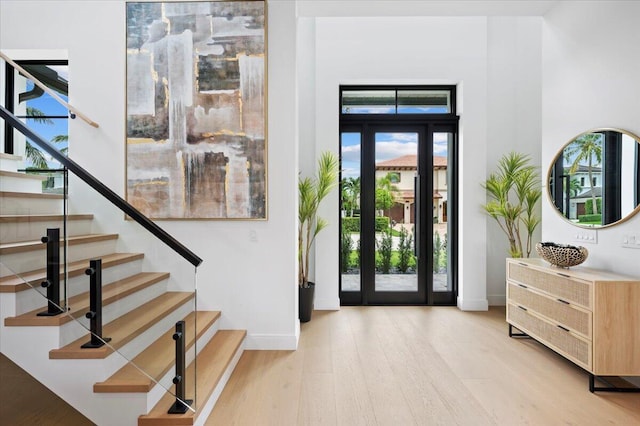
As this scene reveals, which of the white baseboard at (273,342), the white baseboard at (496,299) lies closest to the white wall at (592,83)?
the white baseboard at (496,299)

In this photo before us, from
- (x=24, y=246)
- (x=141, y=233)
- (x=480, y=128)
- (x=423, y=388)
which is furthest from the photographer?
(x=480, y=128)

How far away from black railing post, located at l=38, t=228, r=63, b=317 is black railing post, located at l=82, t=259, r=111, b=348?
6.2 inches

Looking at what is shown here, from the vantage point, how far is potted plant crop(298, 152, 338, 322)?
14.6 feet

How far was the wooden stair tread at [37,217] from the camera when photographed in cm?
200

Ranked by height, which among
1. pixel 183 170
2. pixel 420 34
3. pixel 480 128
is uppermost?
pixel 420 34

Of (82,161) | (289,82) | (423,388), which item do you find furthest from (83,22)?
(423,388)

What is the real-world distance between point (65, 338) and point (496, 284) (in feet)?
16.6

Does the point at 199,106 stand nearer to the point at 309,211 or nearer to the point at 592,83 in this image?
the point at 309,211

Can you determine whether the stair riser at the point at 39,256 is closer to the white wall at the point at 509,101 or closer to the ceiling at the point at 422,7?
the ceiling at the point at 422,7

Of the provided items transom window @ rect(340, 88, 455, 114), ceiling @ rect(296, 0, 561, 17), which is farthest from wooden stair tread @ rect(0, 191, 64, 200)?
transom window @ rect(340, 88, 455, 114)

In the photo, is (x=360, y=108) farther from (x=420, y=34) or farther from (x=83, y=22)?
(x=83, y=22)

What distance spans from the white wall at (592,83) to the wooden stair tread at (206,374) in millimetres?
3213

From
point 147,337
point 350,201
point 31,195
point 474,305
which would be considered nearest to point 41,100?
point 31,195

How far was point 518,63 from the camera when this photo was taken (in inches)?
207
